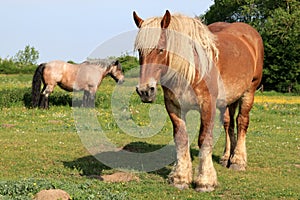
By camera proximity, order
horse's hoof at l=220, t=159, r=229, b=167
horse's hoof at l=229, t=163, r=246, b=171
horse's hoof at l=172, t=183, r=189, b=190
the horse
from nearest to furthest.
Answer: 1. horse's hoof at l=172, t=183, r=189, b=190
2. horse's hoof at l=229, t=163, r=246, b=171
3. horse's hoof at l=220, t=159, r=229, b=167
4. the horse

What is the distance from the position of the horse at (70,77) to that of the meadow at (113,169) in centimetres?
176

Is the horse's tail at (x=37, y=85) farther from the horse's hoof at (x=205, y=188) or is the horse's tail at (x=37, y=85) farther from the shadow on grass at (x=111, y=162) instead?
the horse's hoof at (x=205, y=188)

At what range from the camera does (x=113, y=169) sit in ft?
25.6

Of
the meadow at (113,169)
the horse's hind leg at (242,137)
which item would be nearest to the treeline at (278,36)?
the meadow at (113,169)

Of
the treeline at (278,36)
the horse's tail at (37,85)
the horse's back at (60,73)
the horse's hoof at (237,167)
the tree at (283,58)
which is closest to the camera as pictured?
the horse's hoof at (237,167)

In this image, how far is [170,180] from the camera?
22.8 ft

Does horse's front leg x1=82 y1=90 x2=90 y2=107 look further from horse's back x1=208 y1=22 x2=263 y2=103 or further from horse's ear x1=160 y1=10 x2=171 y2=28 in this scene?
horse's ear x1=160 y1=10 x2=171 y2=28

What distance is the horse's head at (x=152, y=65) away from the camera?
5.54 m

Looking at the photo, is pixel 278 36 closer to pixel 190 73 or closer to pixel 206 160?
pixel 206 160

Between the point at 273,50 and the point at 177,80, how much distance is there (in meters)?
32.0

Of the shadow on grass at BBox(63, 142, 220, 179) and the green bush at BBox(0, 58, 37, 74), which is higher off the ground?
the green bush at BBox(0, 58, 37, 74)

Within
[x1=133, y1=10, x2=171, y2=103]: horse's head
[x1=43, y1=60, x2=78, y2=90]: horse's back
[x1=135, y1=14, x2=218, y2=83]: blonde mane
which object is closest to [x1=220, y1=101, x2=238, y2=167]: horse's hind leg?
[x1=135, y1=14, x2=218, y2=83]: blonde mane

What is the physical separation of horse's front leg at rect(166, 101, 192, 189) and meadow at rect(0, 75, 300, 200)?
17 centimetres

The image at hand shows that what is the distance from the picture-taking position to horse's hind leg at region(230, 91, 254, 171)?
27.0ft
